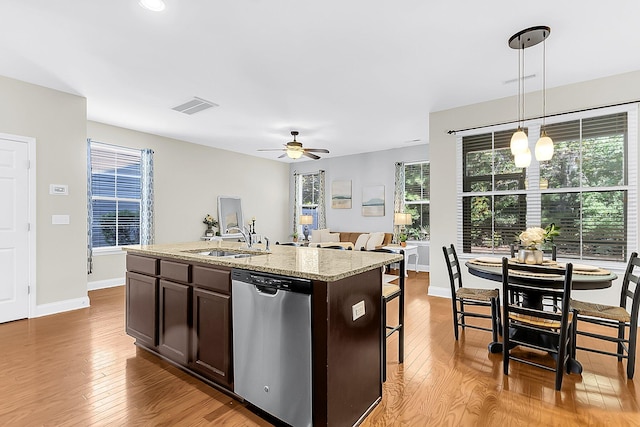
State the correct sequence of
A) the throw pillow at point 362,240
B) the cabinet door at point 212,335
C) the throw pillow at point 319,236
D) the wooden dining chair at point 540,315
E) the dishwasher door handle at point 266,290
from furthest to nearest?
the throw pillow at point 319,236, the throw pillow at point 362,240, the wooden dining chair at point 540,315, the cabinet door at point 212,335, the dishwasher door handle at point 266,290

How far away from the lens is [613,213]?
3.71 m

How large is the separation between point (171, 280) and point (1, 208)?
2827 millimetres

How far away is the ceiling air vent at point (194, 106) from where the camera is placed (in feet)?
14.4

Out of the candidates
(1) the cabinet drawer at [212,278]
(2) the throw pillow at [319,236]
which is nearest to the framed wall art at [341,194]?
(2) the throw pillow at [319,236]

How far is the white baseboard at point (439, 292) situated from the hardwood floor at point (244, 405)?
154 cm

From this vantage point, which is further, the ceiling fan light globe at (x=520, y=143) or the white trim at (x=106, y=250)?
the white trim at (x=106, y=250)

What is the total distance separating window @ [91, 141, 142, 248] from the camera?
5508mm

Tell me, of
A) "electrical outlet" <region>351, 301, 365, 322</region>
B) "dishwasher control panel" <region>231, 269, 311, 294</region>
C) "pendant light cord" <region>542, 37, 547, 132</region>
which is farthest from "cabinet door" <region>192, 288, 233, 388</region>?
"pendant light cord" <region>542, 37, 547, 132</region>

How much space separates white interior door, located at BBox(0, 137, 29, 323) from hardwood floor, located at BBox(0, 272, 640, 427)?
0.79 metres

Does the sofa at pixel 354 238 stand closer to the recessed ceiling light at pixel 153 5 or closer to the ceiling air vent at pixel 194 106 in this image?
the ceiling air vent at pixel 194 106

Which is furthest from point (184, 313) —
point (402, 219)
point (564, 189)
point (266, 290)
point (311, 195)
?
point (311, 195)

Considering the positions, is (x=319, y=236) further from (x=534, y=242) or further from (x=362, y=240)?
(x=534, y=242)

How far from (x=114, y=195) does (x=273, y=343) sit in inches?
212

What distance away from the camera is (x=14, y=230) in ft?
12.3
